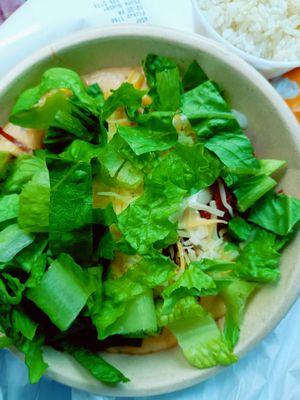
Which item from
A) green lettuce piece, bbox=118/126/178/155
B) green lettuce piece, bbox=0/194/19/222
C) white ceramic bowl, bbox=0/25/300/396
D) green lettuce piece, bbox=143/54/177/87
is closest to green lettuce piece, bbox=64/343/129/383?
white ceramic bowl, bbox=0/25/300/396

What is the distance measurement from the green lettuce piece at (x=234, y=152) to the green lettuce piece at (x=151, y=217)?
0.37ft

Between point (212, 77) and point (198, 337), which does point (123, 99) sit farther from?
point (198, 337)

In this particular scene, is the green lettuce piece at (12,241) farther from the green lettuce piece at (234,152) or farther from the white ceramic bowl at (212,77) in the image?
the green lettuce piece at (234,152)

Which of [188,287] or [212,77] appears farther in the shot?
[212,77]

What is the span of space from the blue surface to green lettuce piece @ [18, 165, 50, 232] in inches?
15.7

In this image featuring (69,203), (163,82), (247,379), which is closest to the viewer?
(69,203)

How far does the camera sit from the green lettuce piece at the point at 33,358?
30.2 inches

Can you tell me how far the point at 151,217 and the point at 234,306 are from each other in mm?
204

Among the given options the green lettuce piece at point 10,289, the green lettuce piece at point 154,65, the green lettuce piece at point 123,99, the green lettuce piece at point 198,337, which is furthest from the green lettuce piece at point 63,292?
the green lettuce piece at point 154,65

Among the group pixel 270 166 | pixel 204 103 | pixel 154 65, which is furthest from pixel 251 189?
pixel 154 65

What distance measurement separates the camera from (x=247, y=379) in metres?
1.06

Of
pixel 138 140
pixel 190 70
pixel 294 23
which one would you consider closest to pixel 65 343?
pixel 138 140

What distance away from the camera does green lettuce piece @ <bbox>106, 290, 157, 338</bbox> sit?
2.61ft

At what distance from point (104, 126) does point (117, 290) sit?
0.27 metres
